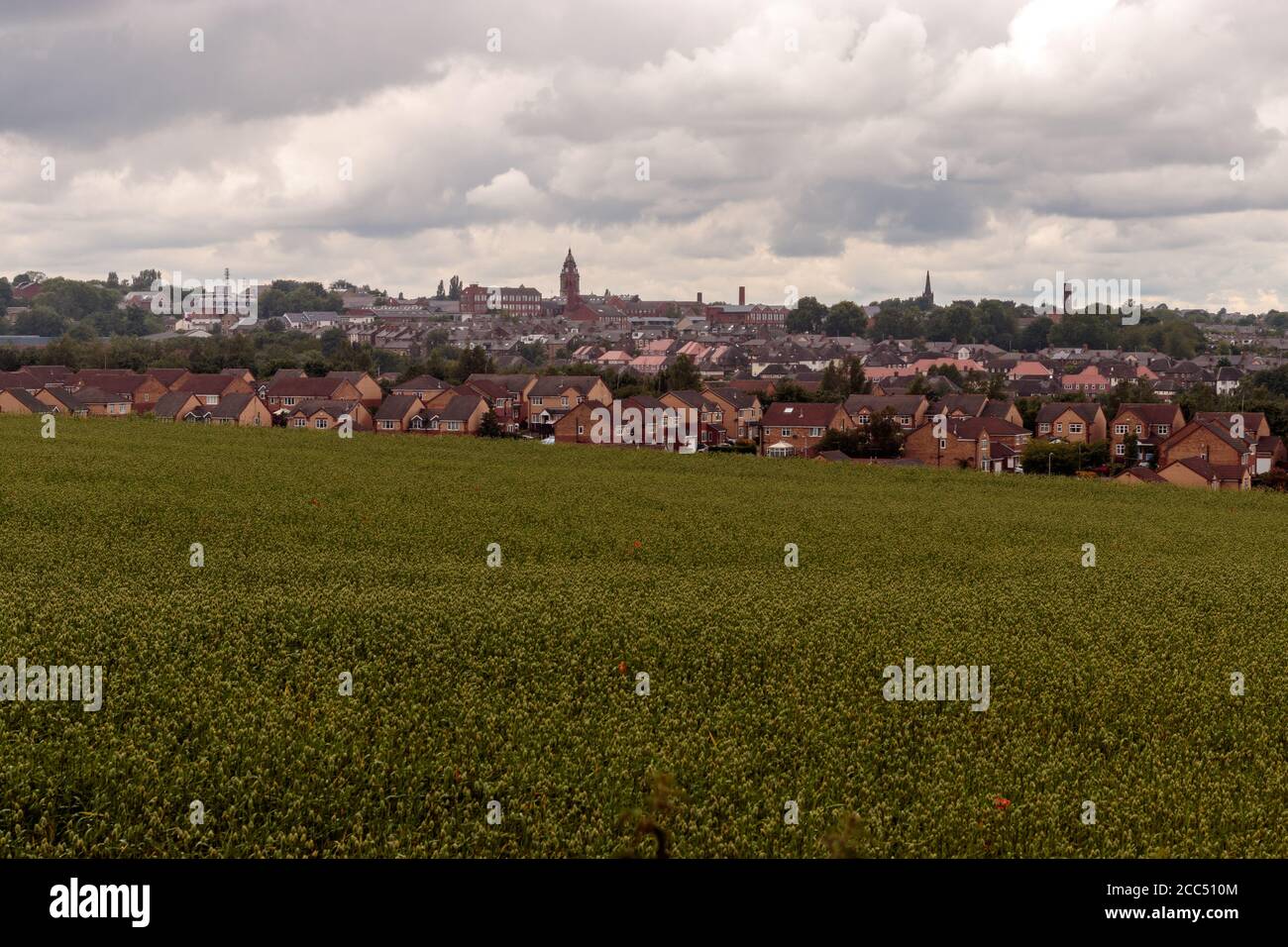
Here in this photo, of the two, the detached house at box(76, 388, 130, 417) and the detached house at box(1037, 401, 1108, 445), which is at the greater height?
the detached house at box(76, 388, 130, 417)

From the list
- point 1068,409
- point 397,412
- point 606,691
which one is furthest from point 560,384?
point 606,691

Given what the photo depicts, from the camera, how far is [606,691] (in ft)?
51.0

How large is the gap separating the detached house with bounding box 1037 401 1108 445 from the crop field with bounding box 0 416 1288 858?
70474mm

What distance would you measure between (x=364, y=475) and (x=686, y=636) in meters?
25.8

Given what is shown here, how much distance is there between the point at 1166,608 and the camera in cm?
2291

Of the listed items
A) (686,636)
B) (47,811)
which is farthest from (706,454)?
(47,811)

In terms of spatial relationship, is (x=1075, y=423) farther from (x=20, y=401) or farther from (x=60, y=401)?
(x=20, y=401)

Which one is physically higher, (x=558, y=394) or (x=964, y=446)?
(x=558, y=394)

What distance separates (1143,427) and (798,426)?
1264 inches

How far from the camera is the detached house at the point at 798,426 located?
91688 millimetres

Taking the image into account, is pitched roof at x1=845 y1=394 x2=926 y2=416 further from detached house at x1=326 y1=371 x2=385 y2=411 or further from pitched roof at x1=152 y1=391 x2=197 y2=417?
pitched roof at x1=152 y1=391 x2=197 y2=417

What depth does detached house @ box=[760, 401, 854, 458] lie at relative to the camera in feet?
301

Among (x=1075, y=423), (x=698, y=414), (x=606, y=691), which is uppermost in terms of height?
(x=698, y=414)

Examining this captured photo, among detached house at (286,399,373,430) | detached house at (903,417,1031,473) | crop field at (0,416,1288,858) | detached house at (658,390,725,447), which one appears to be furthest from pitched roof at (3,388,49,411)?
detached house at (903,417,1031,473)
